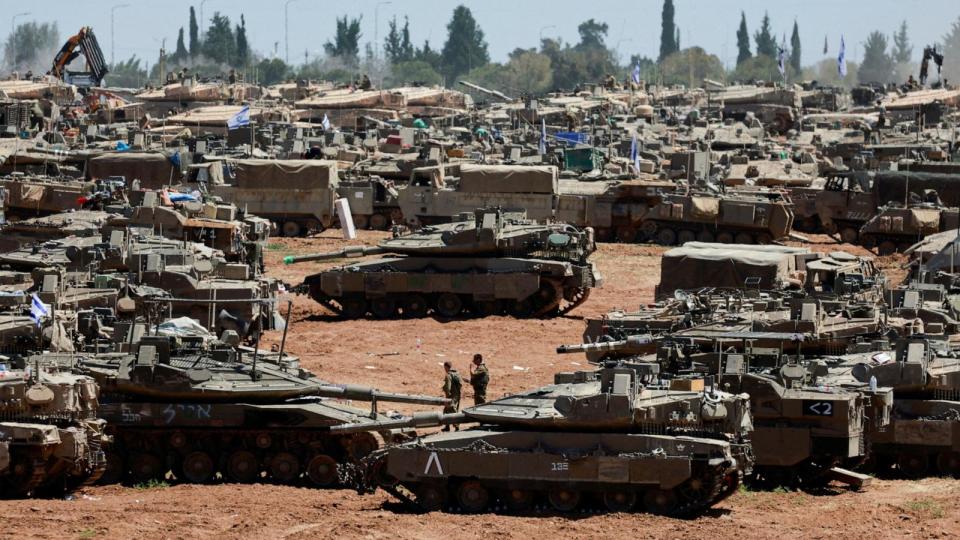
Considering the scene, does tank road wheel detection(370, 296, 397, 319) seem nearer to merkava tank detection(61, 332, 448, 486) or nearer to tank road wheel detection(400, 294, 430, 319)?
tank road wheel detection(400, 294, 430, 319)

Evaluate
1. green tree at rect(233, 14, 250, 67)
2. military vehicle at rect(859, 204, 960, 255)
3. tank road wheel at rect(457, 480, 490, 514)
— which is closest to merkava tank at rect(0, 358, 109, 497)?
tank road wheel at rect(457, 480, 490, 514)

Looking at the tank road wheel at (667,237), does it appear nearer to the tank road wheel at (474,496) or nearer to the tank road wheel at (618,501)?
the tank road wheel at (474,496)

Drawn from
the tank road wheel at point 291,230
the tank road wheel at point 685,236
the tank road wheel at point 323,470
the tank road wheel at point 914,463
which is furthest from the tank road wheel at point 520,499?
the tank road wheel at point 291,230

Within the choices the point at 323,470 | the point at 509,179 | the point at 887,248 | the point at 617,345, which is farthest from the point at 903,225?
the point at 323,470

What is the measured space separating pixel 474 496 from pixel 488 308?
2000 cm

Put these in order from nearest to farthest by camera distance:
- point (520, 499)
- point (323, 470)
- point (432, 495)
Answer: point (520, 499) < point (432, 495) < point (323, 470)

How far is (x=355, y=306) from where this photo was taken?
142 ft

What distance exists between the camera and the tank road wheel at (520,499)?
75.7 feet

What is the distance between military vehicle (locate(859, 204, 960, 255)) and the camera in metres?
55.6

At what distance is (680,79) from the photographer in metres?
194

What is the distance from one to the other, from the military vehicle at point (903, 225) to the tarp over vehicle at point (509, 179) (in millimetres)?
9118

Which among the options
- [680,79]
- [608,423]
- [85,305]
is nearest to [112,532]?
[608,423]

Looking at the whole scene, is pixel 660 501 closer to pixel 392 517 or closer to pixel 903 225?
pixel 392 517

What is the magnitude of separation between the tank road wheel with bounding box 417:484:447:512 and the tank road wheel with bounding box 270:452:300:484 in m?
2.56
